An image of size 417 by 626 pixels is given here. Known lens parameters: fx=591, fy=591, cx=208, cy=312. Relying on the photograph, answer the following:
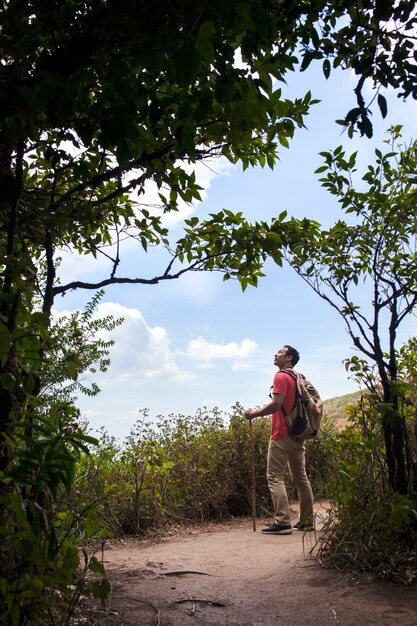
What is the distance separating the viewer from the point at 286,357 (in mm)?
8188

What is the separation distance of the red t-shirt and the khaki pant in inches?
4.4

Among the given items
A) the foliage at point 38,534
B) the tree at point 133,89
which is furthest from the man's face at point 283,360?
the foliage at point 38,534

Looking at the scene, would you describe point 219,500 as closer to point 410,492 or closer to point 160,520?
point 160,520

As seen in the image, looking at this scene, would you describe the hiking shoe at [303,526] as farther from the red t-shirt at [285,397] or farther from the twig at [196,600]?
the twig at [196,600]

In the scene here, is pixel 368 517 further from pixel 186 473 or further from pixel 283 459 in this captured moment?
pixel 186 473

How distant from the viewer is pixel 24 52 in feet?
12.3

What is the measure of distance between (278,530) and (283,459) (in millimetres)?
903

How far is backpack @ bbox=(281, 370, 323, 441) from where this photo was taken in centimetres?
776

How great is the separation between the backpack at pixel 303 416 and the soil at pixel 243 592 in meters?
1.44

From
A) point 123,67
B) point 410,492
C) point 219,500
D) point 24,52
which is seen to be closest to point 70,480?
point 123,67

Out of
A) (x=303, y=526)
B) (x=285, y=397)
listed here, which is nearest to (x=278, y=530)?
(x=303, y=526)

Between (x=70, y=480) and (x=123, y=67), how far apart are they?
6.84 feet

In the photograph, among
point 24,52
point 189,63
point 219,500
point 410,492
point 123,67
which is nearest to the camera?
point 189,63

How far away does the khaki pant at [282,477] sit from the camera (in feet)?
25.2
